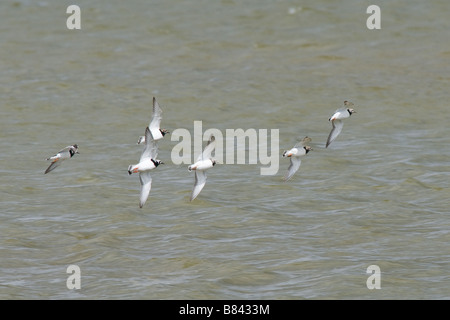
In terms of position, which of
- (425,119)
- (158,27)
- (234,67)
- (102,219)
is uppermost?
(158,27)

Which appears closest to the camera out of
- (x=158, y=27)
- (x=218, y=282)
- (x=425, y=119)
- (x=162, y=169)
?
A: (x=218, y=282)

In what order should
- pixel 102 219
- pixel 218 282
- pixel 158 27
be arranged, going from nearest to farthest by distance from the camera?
pixel 218 282 < pixel 102 219 < pixel 158 27

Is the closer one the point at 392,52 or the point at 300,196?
the point at 300,196

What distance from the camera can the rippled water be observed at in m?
15.2

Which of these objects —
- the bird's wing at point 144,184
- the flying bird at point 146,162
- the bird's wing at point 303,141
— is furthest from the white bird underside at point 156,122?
the bird's wing at point 303,141

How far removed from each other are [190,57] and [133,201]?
39.6 feet

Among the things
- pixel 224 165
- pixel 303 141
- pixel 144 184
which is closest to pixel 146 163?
pixel 144 184

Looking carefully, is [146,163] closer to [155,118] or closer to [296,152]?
[155,118]

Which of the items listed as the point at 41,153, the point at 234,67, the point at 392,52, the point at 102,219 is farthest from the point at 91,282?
the point at 392,52

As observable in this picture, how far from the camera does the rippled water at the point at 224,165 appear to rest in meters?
15.2

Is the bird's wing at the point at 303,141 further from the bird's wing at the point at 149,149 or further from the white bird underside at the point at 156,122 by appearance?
the bird's wing at the point at 149,149

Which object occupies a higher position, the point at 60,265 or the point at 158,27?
the point at 158,27

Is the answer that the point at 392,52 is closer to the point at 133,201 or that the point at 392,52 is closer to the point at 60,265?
the point at 133,201

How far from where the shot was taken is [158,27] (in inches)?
1292
